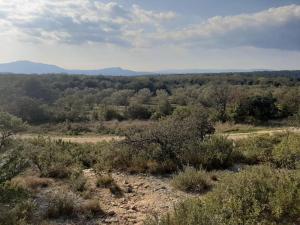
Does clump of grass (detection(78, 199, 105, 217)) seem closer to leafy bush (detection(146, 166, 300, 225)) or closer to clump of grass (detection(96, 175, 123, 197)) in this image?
clump of grass (detection(96, 175, 123, 197))

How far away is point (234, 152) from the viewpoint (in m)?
11.3

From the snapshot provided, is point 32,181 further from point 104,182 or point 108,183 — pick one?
point 108,183

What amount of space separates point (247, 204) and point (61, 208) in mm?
3514

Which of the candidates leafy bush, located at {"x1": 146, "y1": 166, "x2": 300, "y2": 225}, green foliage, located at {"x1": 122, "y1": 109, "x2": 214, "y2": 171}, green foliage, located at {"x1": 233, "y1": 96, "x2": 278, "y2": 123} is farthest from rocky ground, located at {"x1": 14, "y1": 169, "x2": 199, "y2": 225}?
green foliage, located at {"x1": 233, "y1": 96, "x2": 278, "y2": 123}

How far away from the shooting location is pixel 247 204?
5.33m

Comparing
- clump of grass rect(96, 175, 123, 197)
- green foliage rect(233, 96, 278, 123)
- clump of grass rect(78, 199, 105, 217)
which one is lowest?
green foliage rect(233, 96, 278, 123)

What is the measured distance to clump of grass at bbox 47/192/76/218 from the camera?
6.86 m

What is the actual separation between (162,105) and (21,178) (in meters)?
37.8

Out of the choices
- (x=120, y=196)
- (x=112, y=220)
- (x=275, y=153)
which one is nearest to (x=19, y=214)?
(x=112, y=220)

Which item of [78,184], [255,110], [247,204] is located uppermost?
[247,204]

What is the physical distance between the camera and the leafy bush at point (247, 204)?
4.87m

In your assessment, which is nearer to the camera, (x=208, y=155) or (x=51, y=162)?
(x=51, y=162)

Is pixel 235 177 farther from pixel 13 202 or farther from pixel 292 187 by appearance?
pixel 13 202

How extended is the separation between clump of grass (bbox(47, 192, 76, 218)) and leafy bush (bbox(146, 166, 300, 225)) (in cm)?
Answer: 230
